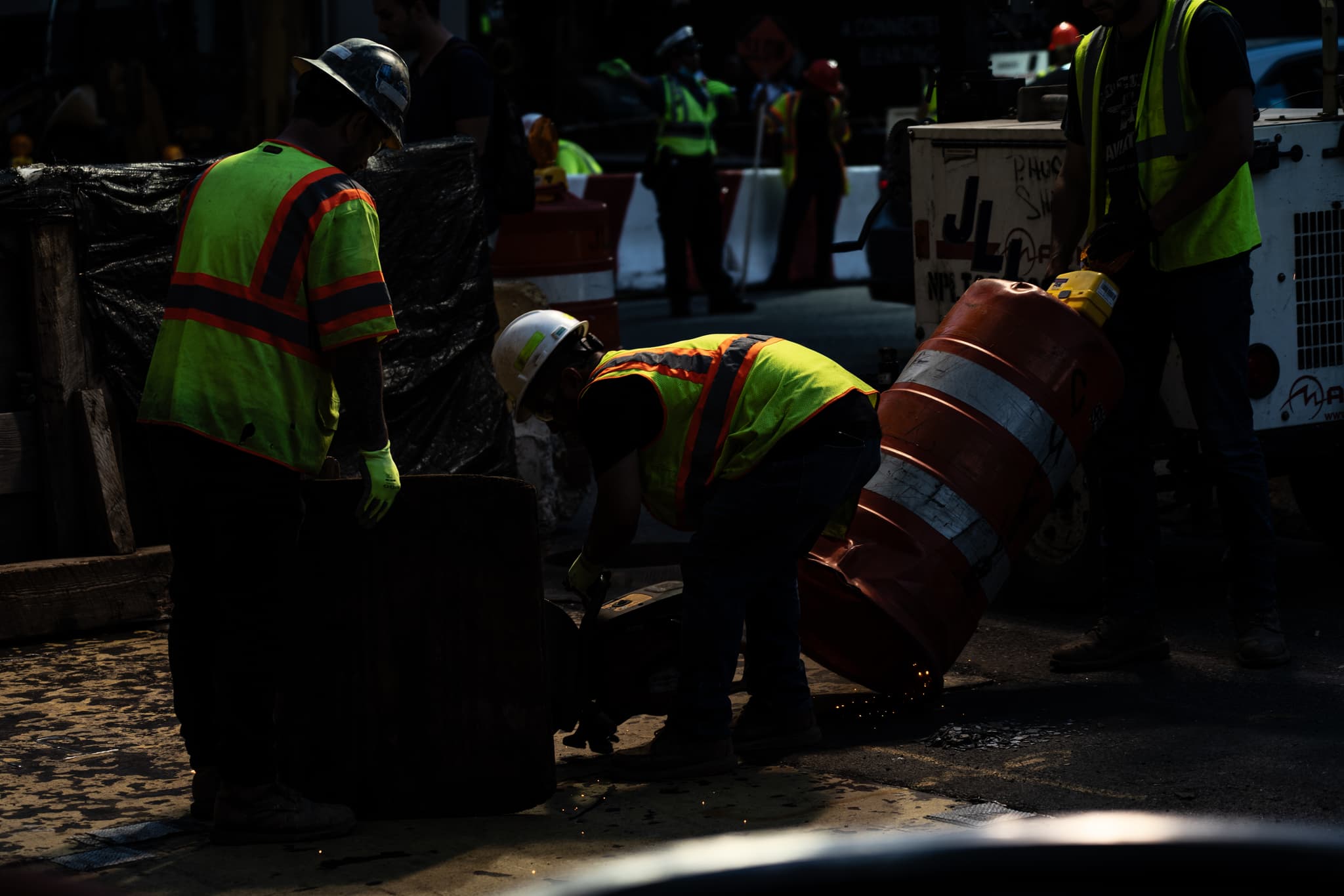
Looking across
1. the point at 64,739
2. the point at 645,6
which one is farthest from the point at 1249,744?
the point at 645,6

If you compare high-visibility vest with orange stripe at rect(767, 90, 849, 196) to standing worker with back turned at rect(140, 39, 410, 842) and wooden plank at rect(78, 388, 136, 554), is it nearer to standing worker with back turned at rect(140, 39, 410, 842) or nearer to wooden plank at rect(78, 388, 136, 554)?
wooden plank at rect(78, 388, 136, 554)

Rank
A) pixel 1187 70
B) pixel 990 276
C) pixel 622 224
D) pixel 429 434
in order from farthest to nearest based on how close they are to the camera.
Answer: pixel 622 224 < pixel 429 434 < pixel 990 276 < pixel 1187 70

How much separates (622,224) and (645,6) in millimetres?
15477

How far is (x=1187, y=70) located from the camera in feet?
17.5

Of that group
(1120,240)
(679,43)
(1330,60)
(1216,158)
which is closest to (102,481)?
(1120,240)

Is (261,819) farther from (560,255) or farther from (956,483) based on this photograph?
(560,255)

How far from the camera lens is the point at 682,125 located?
575 inches

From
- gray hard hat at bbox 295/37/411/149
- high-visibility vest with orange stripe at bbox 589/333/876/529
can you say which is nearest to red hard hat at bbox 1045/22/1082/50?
high-visibility vest with orange stripe at bbox 589/333/876/529

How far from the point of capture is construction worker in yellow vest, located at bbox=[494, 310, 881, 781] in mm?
4414

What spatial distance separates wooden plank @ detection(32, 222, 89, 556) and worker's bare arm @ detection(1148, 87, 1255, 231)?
327 centimetres

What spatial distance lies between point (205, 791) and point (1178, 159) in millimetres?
3074

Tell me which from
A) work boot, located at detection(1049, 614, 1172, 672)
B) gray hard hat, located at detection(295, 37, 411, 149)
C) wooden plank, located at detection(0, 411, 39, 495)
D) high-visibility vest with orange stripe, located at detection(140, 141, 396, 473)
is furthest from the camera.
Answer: wooden plank, located at detection(0, 411, 39, 495)

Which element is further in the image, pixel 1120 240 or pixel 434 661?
pixel 1120 240

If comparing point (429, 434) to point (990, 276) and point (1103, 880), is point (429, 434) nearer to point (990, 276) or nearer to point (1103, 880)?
point (990, 276)
